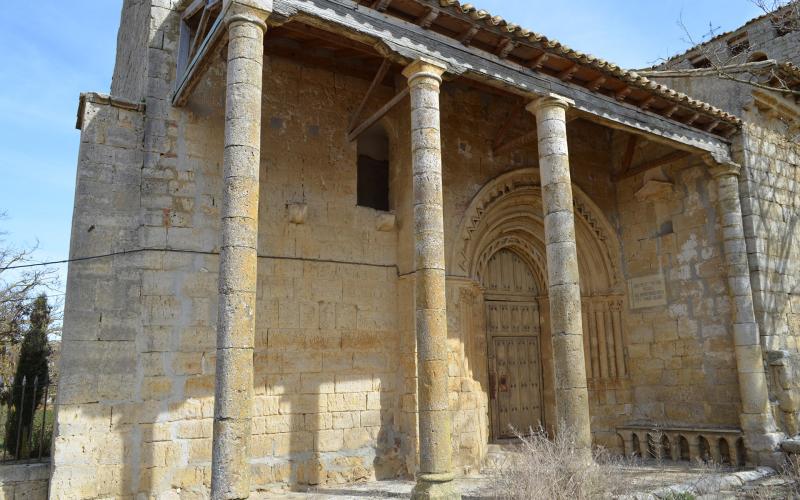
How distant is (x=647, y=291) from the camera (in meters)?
9.68

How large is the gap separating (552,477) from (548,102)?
4.39 m

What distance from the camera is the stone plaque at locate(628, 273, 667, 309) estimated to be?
950 centimetres

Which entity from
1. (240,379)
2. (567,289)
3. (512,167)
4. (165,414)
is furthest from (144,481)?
(512,167)

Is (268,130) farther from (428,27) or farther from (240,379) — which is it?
(240,379)

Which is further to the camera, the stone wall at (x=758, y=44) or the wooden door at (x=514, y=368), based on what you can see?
the stone wall at (x=758, y=44)

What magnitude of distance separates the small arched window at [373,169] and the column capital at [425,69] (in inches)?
92.4

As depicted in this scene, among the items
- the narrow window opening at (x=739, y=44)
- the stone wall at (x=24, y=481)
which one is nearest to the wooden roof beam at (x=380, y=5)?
the stone wall at (x=24, y=481)

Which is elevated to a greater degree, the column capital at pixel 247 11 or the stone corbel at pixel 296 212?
the column capital at pixel 247 11

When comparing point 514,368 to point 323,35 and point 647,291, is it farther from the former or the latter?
point 323,35

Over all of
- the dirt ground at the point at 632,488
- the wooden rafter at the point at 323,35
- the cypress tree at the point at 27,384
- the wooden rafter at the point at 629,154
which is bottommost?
the dirt ground at the point at 632,488

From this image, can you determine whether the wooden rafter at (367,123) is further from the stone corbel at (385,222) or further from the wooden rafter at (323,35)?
the stone corbel at (385,222)

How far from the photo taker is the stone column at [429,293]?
5426mm

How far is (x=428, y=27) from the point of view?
6.31 m

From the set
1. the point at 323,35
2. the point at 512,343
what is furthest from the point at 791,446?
the point at 323,35
